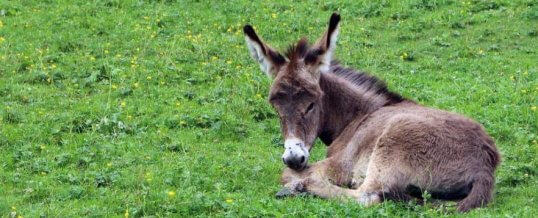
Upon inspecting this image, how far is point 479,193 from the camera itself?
8.84m

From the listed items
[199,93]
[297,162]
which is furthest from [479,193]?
[199,93]

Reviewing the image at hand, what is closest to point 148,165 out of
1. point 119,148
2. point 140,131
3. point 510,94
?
point 119,148

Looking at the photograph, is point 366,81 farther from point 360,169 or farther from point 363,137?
point 360,169

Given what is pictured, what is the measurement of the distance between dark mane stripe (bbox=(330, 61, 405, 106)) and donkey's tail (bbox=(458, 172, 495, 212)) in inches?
79.2

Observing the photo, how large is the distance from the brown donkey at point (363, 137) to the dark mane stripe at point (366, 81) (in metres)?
0.01

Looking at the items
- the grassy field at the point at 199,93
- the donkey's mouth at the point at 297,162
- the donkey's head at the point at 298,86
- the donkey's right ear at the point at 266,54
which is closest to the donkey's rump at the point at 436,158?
the grassy field at the point at 199,93

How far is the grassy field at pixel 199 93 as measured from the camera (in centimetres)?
959

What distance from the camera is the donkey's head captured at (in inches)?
380

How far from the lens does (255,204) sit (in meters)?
8.79

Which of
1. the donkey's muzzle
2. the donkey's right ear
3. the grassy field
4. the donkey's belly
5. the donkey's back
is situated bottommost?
the grassy field

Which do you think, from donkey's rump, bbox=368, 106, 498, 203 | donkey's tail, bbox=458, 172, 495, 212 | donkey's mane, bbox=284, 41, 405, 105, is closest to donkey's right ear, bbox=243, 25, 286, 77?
donkey's mane, bbox=284, 41, 405, 105

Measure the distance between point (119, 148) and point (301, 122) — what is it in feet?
9.39

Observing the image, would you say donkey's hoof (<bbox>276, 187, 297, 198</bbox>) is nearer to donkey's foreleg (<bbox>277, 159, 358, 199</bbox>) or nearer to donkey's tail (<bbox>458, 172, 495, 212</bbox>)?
donkey's foreleg (<bbox>277, 159, 358, 199</bbox>)

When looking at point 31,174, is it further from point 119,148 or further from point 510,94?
point 510,94
